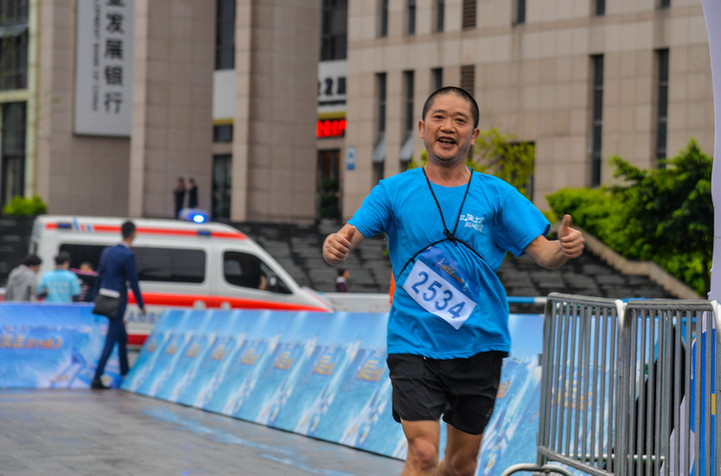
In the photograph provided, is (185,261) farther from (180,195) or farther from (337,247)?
(180,195)

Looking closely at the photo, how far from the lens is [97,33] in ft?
196

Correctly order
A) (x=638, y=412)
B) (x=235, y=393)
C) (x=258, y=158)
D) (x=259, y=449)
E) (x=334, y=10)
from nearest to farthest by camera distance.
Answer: (x=638, y=412)
(x=259, y=449)
(x=235, y=393)
(x=258, y=158)
(x=334, y=10)

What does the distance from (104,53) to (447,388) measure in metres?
55.6

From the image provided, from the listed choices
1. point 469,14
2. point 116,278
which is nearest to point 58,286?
point 116,278

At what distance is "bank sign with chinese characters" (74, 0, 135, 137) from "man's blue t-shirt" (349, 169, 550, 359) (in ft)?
179

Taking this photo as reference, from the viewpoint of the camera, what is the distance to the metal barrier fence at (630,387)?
203 inches

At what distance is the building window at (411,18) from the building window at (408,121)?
64.4 inches

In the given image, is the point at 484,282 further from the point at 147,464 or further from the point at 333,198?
the point at 333,198

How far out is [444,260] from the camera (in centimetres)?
570

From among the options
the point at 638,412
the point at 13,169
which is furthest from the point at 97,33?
the point at 638,412

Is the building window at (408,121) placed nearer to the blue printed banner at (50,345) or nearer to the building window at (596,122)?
the building window at (596,122)

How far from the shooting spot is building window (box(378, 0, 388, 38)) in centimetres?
5375

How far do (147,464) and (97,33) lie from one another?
52.7 metres

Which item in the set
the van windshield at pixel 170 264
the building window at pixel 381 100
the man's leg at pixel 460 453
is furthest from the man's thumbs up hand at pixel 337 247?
the building window at pixel 381 100
